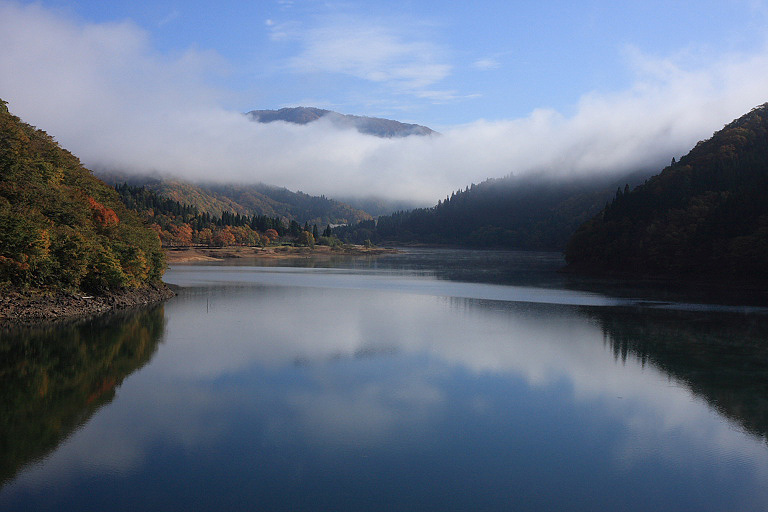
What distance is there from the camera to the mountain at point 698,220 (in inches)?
2184

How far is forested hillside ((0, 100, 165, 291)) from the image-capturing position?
90.6ft

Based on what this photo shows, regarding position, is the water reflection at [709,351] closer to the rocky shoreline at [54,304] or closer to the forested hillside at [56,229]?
the rocky shoreline at [54,304]

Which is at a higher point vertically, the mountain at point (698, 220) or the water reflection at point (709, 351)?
the mountain at point (698, 220)

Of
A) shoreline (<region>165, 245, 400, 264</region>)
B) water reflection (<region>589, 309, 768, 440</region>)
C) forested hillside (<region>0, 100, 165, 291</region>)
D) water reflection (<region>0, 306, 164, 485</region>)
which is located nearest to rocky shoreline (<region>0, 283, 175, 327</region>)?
forested hillside (<region>0, 100, 165, 291</region>)

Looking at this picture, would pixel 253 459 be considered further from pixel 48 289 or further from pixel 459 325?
pixel 48 289

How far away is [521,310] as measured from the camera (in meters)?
37.1

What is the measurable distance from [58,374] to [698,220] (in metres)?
60.8

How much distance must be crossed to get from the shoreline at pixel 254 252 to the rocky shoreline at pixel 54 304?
57754mm

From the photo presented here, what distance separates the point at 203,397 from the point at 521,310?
24.4m

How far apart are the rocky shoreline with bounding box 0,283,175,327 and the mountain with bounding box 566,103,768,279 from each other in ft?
165

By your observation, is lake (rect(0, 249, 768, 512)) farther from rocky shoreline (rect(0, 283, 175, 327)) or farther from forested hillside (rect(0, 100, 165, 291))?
forested hillside (rect(0, 100, 165, 291))

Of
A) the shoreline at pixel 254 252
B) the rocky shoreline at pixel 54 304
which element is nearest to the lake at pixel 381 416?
the rocky shoreline at pixel 54 304

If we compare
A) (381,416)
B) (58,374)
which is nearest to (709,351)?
(381,416)

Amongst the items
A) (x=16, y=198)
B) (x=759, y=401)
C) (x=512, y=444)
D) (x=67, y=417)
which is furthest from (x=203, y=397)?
(x=16, y=198)
